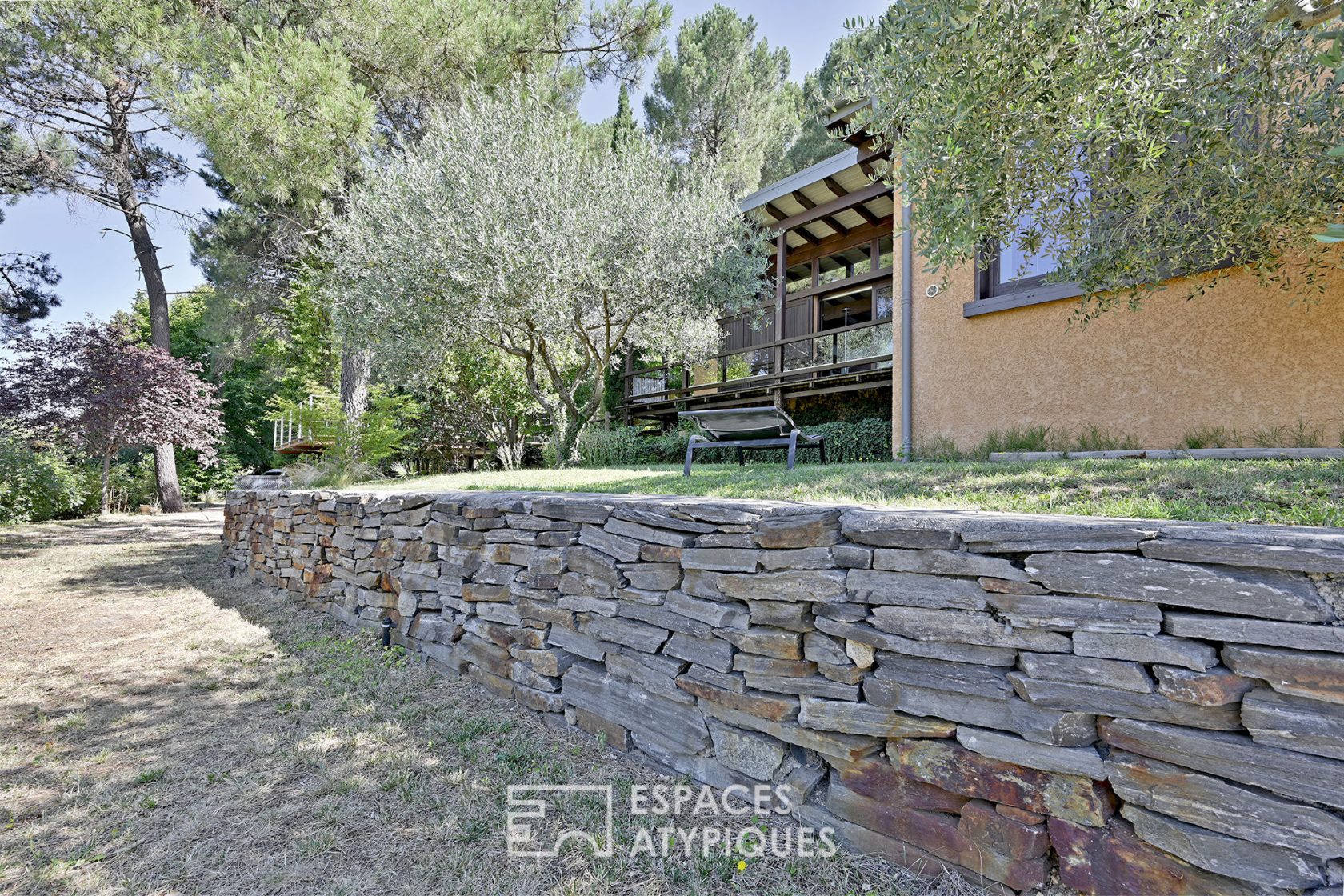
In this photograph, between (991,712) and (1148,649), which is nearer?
(1148,649)

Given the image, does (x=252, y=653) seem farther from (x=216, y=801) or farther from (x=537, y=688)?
(x=537, y=688)

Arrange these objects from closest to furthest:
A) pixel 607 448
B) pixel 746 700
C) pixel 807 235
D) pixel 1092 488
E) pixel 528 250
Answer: pixel 746 700 → pixel 1092 488 → pixel 528 250 → pixel 607 448 → pixel 807 235

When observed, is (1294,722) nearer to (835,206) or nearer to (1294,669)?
(1294,669)

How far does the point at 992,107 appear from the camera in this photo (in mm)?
2717

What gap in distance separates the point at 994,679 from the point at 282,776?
2664 millimetres

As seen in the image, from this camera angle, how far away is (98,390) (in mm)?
8938

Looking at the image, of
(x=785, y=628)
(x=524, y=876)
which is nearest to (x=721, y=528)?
(x=785, y=628)

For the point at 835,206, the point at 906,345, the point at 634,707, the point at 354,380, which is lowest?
the point at 634,707

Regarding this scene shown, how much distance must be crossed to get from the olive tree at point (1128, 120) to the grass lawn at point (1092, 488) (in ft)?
3.76

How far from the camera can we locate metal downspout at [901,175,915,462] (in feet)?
17.0

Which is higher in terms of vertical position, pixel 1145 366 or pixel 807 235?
pixel 807 235

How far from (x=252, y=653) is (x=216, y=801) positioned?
6.51 feet

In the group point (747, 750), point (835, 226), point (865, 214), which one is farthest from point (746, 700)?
point (835, 226)

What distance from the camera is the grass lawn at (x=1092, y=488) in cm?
187
